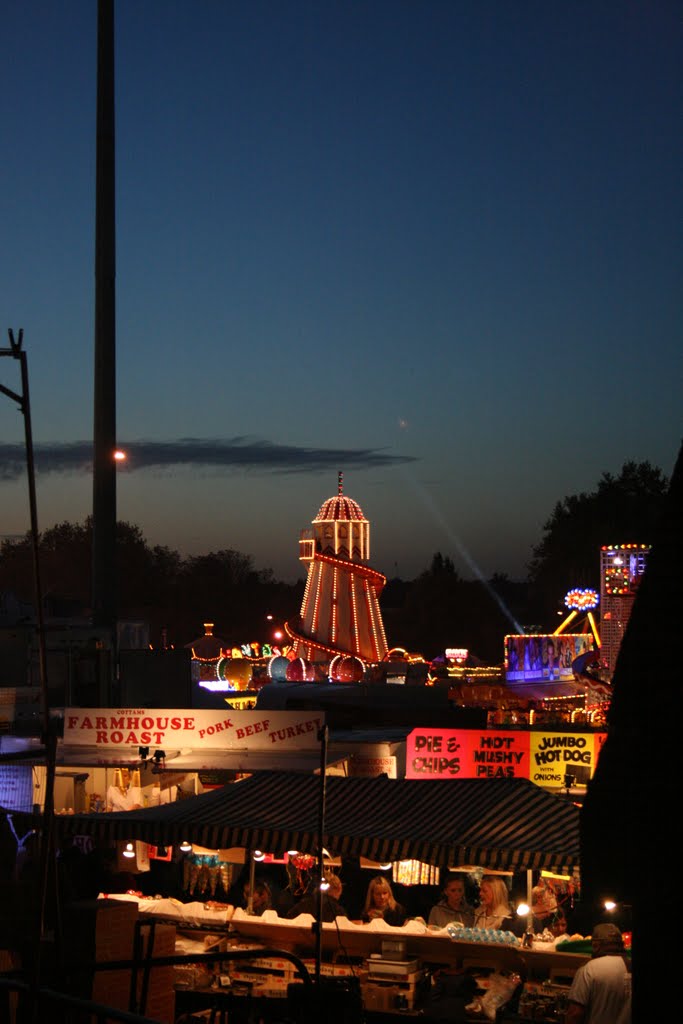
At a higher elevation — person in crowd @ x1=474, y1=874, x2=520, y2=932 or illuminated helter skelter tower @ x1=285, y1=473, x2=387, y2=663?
illuminated helter skelter tower @ x1=285, y1=473, x2=387, y2=663

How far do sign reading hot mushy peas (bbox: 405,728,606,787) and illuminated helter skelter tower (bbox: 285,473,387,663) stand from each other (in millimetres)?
32217

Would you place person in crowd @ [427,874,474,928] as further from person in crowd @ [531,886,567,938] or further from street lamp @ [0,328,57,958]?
street lamp @ [0,328,57,958]

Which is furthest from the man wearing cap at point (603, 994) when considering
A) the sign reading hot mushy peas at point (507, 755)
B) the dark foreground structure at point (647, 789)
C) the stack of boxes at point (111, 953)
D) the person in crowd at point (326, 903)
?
the sign reading hot mushy peas at point (507, 755)

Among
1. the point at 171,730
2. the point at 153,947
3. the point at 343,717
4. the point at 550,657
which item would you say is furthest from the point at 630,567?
the point at 153,947

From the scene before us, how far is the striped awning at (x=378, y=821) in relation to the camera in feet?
39.0

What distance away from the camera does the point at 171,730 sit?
691 inches

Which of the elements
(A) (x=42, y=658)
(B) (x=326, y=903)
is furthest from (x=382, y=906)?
(A) (x=42, y=658)

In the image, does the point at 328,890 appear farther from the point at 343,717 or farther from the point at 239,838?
the point at 343,717

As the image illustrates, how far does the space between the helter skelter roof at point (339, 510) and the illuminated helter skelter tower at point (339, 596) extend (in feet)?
0.17

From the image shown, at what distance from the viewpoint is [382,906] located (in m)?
14.0

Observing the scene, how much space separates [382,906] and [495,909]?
1294 mm

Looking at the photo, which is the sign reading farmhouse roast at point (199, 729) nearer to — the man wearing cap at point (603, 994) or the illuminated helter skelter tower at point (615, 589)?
the man wearing cap at point (603, 994)

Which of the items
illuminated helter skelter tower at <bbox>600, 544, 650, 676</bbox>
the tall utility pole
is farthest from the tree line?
the tall utility pole

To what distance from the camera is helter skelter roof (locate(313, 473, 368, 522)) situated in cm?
5012
